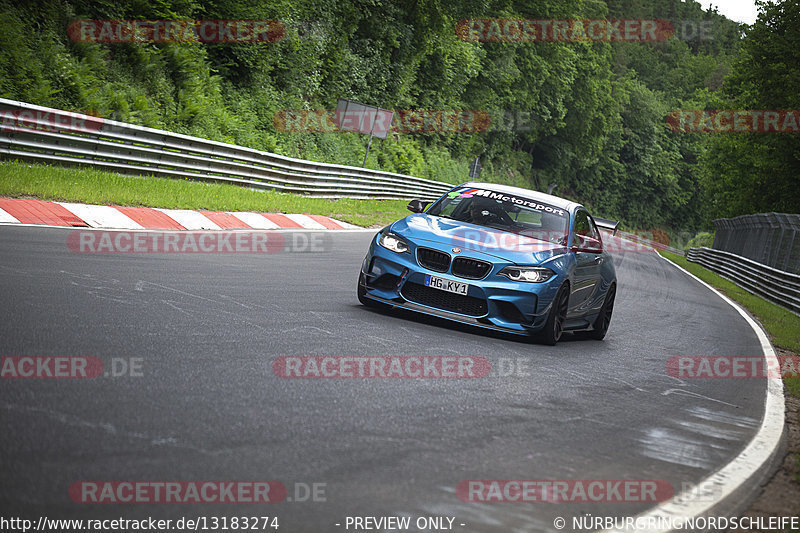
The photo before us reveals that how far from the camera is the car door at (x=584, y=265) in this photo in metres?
9.16

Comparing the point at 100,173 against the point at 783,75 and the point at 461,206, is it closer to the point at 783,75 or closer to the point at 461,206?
the point at 461,206

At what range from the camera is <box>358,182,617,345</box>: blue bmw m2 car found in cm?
812

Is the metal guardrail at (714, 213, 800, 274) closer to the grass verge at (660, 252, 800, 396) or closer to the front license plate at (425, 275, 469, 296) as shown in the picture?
the grass verge at (660, 252, 800, 396)

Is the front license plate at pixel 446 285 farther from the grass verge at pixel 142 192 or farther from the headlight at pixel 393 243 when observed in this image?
the grass verge at pixel 142 192

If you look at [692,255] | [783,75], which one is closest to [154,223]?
[783,75]

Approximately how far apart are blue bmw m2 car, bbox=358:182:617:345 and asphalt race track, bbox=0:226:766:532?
0.27 m

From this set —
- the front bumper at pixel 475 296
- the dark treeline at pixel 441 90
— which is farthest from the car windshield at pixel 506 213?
the dark treeline at pixel 441 90

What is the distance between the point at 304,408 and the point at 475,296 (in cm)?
358

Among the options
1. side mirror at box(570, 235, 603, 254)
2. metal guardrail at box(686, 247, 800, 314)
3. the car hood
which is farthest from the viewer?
metal guardrail at box(686, 247, 800, 314)

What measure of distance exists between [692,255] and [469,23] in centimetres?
1826

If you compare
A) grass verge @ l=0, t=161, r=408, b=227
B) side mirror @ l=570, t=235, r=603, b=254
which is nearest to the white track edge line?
side mirror @ l=570, t=235, r=603, b=254

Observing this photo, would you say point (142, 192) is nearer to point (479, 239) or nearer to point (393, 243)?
point (393, 243)

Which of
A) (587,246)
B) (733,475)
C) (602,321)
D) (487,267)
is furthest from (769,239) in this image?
(733,475)

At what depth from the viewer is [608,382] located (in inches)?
285
